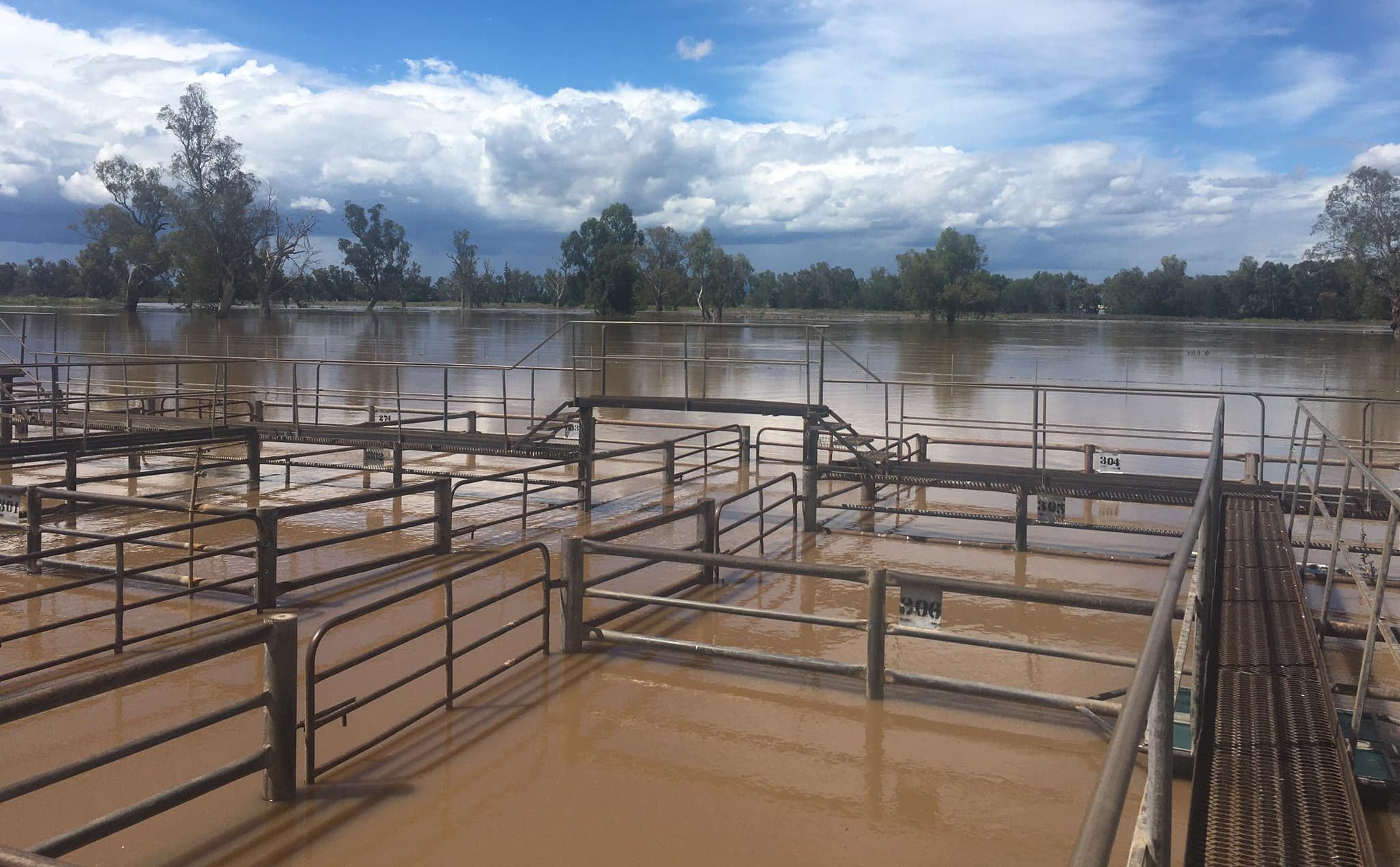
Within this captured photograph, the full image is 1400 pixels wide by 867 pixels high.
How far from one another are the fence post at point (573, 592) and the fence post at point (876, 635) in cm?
219

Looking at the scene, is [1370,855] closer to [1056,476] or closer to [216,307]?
[1056,476]

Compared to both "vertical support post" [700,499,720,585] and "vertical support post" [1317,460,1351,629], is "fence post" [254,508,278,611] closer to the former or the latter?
"vertical support post" [700,499,720,585]

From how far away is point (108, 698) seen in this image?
7.21 meters

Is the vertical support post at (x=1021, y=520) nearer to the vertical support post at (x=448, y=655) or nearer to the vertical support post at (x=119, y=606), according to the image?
the vertical support post at (x=448, y=655)

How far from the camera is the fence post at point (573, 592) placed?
308 inches

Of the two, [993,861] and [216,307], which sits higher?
[216,307]

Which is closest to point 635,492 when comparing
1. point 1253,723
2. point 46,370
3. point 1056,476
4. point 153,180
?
point 1056,476

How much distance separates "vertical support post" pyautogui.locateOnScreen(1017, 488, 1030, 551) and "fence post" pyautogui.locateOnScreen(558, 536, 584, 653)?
Answer: 6703 millimetres

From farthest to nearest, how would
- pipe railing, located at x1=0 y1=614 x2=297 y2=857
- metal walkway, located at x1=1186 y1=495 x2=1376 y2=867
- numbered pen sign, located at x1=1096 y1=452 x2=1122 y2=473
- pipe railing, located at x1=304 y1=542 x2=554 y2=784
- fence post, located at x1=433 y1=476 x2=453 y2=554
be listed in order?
numbered pen sign, located at x1=1096 y1=452 x2=1122 y2=473 → fence post, located at x1=433 y1=476 x2=453 y2=554 → pipe railing, located at x1=304 y1=542 x2=554 y2=784 → pipe railing, located at x1=0 y1=614 x2=297 y2=857 → metal walkway, located at x1=1186 y1=495 x2=1376 y2=867

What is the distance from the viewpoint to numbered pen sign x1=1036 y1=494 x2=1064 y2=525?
1281 centimetres

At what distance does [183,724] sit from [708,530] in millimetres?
5872

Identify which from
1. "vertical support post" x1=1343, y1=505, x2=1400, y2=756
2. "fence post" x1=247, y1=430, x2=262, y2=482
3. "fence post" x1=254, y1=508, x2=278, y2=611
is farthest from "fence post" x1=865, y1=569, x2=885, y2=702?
"fence post" x1=247, y1=430, x2=262, y2=482

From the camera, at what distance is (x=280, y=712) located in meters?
5.40

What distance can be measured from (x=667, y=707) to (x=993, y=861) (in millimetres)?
2596
